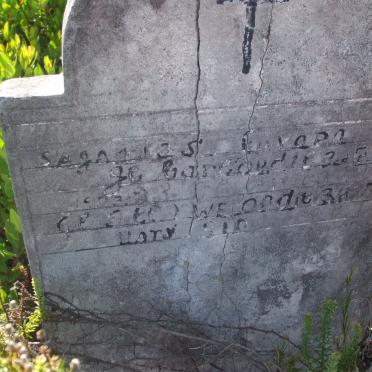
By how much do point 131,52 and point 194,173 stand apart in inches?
21.1

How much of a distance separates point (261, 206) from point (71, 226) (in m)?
0.78

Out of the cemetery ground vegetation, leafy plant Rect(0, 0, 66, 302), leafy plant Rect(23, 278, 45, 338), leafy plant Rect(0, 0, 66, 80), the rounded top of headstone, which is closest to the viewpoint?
the cemetery ground vegetation

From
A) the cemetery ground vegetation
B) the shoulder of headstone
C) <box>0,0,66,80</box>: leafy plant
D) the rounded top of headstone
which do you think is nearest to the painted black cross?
the rounded top of headstone

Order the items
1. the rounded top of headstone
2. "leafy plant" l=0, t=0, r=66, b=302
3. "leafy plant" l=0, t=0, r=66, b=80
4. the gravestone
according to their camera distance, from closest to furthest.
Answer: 1. the rounded top of headstone
2. the gravestone
3. "leafy plant" l=0, t=0, r=66, b=302
4. "leafy plant" l=0, t=0, r=66, b=80

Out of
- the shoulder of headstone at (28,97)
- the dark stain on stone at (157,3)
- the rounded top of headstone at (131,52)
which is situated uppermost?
the dark stain on stone at (157,3)

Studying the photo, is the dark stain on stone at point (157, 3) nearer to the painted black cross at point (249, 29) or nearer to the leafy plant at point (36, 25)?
the painted black cross at point (249, 29)

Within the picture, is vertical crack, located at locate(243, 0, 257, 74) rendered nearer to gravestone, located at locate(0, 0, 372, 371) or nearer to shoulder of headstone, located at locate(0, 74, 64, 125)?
gravestone, located at locate(0, 0, 372, 371)

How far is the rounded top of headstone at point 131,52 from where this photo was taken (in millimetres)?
1526

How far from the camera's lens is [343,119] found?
1.92 metres

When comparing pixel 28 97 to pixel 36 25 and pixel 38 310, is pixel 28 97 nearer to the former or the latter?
pixel 38 310

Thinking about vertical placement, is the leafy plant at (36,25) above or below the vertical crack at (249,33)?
below

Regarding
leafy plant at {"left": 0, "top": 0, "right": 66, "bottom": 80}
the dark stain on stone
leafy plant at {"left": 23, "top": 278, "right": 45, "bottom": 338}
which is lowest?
leafy plant at {"left": 23, "top": 278, "right": 45, "bottom": 338}

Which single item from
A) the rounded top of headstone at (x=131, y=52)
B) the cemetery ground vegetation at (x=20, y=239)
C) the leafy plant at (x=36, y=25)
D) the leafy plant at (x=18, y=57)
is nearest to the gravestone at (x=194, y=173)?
the rounded top of headstone at (x=131, y=52)

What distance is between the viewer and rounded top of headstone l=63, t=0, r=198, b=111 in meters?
1.53
